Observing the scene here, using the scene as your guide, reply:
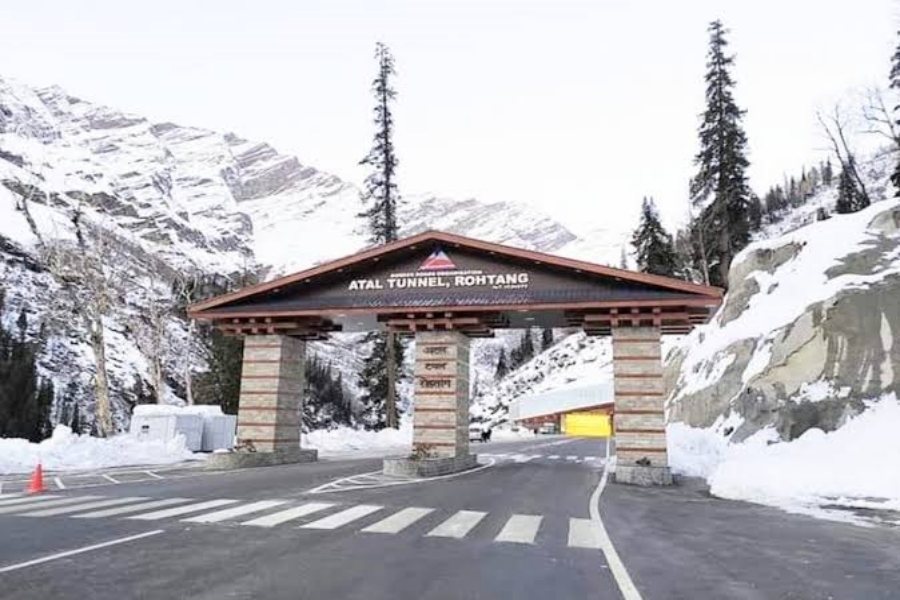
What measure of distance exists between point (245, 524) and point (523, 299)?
46.1 ft

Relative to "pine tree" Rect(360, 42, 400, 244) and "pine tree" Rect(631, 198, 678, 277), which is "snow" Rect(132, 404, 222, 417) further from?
"pine tree" Rect(631, 198, 678, 277)

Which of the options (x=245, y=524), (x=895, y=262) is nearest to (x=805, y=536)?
(x=245, y=524)

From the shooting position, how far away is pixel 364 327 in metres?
26.5

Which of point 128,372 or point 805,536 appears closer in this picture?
point 805,536

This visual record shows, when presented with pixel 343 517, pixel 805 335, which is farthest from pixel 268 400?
pixel 805 335

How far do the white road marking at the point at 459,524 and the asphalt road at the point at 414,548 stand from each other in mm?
30

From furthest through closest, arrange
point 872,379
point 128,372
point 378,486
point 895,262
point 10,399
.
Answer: point 128,372, point 10,399, point 895,262, point 872,379, point 378,486

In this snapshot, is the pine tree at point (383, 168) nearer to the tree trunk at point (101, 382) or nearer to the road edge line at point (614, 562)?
the tree trunk at point (101, 382)

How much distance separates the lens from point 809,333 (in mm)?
23719

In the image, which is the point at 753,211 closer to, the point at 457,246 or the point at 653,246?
the point at 653,246

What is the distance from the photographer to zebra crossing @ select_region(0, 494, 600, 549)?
9328 millimetres

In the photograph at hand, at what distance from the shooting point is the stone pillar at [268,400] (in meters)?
24.0

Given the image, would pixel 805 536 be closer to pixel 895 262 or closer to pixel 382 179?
pixel 895 262

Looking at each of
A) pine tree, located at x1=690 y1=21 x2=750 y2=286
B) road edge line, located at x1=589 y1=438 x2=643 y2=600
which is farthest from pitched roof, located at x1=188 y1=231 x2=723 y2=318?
pine tree, located at x1=690 y1=21 x2=750 y2=286
